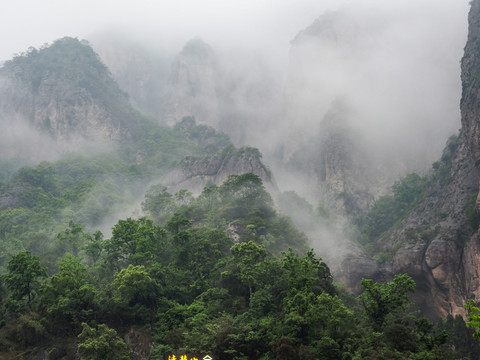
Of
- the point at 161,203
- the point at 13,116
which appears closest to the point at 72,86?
the point at 13,116

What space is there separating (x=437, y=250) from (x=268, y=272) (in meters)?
22.5

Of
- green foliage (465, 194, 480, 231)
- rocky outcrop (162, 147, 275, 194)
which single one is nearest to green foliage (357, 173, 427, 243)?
rocky outcrop (162, 147, 275, 194)

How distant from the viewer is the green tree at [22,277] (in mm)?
31466

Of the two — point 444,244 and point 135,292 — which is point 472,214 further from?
point 135,292

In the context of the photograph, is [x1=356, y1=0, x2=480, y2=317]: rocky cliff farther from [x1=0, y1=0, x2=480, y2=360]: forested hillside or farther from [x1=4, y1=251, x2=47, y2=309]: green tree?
[x1=4, y1=251, x2=47, y2=309]: green tree

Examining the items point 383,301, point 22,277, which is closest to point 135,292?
point 22,277

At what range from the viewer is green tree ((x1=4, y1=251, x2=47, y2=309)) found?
103ft

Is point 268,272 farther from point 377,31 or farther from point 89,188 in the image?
point 377,31

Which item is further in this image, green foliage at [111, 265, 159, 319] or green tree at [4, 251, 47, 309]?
green foliage at [111, 265, 159, 319]

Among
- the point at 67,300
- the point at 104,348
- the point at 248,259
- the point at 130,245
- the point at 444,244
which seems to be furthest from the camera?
the point at 444,244

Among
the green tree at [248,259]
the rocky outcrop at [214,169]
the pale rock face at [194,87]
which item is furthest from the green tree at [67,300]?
the pale rock face at [194,87]

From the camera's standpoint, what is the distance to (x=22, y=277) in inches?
1243

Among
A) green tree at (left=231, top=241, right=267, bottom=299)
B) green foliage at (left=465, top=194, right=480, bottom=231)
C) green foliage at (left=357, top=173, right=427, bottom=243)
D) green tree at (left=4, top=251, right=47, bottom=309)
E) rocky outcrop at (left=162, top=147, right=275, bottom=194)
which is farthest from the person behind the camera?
rocky outcrop at (left=162, top=147, right=275, bottom=194)

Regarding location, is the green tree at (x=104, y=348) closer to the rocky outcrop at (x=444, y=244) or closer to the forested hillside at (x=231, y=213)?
the forested hillside at (x=231, y=213)
